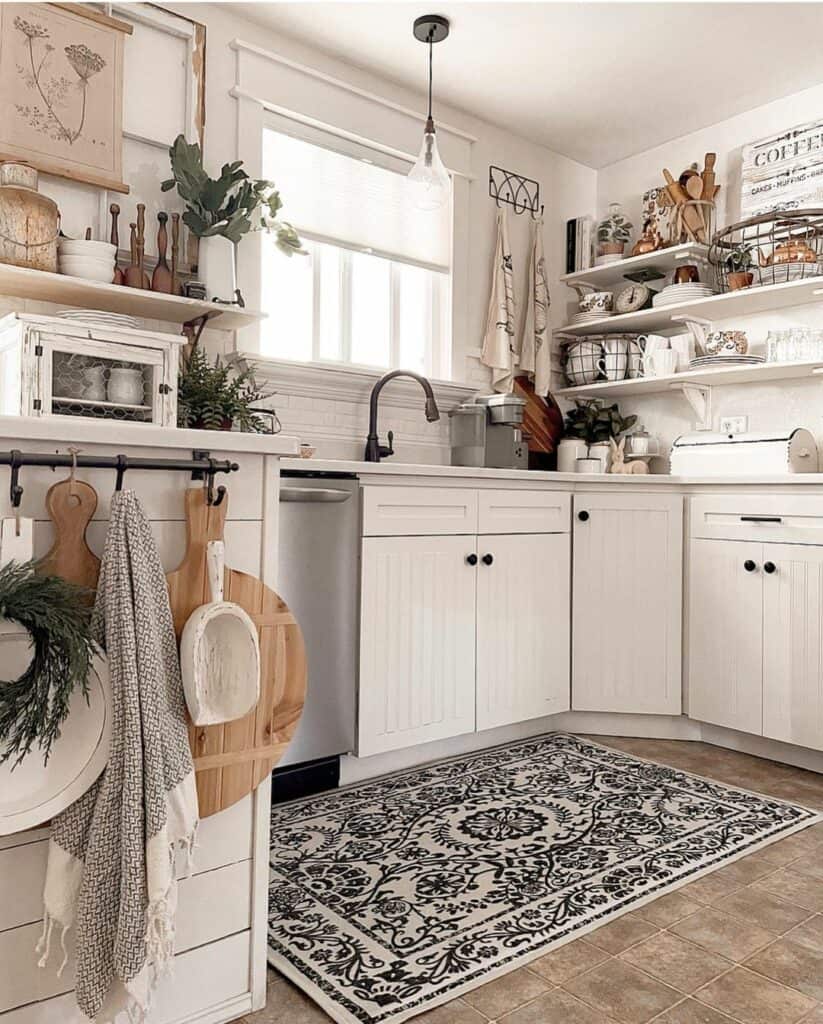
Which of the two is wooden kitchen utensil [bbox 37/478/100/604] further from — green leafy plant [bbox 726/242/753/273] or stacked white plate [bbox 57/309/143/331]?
green leafy plant [bbox 726/242/753/273]

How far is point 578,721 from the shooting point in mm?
3236

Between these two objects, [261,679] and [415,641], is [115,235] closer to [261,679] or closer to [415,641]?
[415,641]

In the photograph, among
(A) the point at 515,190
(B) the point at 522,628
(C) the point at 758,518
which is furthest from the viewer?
(A) the point at 515,190

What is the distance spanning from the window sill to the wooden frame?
74 cm

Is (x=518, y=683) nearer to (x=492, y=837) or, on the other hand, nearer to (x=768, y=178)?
(x=492, y=837)

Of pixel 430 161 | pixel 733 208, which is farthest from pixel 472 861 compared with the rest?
pixel 733 208

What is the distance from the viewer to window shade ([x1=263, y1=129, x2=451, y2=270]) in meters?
3.22

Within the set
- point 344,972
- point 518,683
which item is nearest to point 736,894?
point 344,972

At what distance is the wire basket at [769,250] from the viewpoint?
3.24m

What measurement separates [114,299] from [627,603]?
2.11 m

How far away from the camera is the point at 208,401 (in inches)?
103

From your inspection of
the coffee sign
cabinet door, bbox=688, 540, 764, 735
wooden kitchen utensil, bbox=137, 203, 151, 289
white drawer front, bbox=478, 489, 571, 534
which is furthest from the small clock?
wooden kitchen utensil, bbox=137, 203, 151, 289

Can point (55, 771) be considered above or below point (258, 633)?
below

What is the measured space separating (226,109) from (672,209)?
6.56ft
